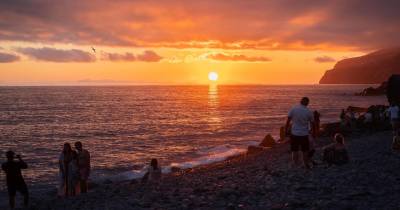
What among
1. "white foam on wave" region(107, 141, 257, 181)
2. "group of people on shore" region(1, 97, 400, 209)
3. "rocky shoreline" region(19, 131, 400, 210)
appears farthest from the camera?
"white foam on wave" region(107, 141, 257, 181)

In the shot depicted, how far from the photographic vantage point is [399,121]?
22797 millimetres

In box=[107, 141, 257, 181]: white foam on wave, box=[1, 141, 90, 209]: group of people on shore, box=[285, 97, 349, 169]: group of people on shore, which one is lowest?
box=[107, 141, 257, 181]: white foam on wave

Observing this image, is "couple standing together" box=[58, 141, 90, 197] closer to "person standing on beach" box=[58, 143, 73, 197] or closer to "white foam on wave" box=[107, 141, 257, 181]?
"person standing on beach" box=[58, 143, 73, 197]

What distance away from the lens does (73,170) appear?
50.5 ft

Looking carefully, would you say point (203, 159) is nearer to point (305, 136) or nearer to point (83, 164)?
point (83, 164)

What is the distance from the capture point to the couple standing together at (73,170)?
15.1m

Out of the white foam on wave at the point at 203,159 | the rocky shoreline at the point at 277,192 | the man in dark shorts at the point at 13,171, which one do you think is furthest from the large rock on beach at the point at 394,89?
the man in dark shorts at the point at 13,171

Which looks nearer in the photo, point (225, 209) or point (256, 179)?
point (225, 209)

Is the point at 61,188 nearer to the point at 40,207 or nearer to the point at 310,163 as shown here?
the point at 40,207

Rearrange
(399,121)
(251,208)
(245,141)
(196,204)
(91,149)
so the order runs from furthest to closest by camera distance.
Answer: (245,141) < (91,149) < (399,121) < (196,204) < (251,208)

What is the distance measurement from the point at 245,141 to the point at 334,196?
106 feet

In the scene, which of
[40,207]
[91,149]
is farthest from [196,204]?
[91,149]

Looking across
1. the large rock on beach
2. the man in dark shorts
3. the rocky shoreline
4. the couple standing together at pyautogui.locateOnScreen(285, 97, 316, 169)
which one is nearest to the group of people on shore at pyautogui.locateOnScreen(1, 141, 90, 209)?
the man in dark shorts

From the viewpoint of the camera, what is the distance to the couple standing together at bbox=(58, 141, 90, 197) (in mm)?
15142
